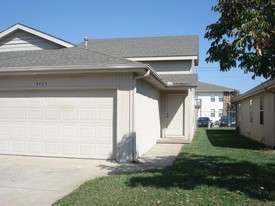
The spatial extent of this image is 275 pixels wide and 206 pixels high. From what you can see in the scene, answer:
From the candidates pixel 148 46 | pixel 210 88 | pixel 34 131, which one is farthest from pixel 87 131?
pixel 210 88

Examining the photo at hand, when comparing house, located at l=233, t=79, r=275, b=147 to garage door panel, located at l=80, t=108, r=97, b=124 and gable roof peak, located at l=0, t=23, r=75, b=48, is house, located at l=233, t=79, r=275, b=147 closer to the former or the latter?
garage door panel, located at l=80, t=108, r=97, b=124

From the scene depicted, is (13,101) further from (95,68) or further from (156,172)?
(156,172)

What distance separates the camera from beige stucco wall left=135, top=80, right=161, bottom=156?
10.7m

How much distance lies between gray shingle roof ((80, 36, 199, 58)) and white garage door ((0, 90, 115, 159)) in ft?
28.2

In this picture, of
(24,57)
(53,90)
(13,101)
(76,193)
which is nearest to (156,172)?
(76,193)

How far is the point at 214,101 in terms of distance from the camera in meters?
54.9

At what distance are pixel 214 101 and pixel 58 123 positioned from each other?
47.2 m

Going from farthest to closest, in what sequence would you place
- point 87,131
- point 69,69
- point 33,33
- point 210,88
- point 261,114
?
point 210,88 < point 261,114 < point 33,33 < point 87,131 < point 69,69

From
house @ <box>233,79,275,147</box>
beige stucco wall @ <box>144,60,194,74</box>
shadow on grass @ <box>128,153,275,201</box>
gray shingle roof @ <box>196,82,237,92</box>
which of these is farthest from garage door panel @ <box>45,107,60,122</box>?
gray shingle roof @ <box>196,82,237,92</box>

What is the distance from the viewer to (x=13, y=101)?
1119 cm

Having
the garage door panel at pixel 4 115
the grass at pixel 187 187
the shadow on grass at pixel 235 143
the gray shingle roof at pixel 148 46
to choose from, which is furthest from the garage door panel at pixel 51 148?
the gray shingle roof at pixel 148 46

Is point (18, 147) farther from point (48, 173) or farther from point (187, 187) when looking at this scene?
point (187, 187)

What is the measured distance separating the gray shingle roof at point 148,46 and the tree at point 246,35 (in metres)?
11.5

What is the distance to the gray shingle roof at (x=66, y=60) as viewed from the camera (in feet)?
32.5
